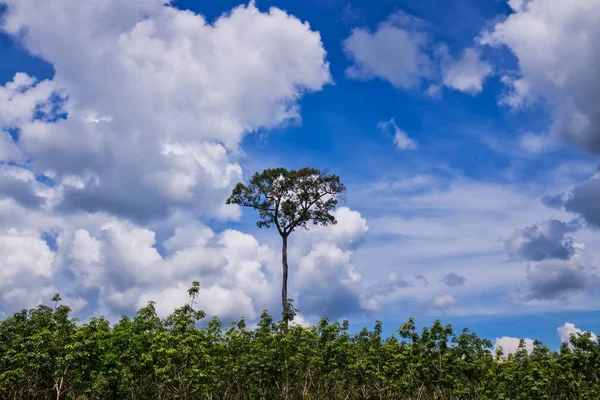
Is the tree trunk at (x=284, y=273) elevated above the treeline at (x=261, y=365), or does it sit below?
above

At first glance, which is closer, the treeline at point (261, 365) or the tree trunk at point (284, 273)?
the treeline at point (261, 365)

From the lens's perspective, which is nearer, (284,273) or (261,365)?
(261,365)

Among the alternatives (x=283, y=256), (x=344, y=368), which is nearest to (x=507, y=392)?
(x=344, y=368)

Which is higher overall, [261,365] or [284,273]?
[284,273]

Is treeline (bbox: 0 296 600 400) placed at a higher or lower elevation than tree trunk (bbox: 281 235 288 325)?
lower

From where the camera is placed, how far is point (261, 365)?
3384cm

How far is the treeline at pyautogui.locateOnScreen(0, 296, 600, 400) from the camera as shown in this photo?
32469mm

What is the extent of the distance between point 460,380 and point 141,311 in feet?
69.9

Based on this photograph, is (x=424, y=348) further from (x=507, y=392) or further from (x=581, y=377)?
(x=581, y=377)

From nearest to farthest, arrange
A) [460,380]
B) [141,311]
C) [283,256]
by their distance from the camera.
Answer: [460,380]
[141,311]
[283,256]

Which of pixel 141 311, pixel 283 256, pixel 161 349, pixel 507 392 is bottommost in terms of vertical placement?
pixel 507 392

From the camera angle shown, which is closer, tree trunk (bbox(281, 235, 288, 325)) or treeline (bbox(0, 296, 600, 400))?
treeline (bbox(0, 296, 600, 400))

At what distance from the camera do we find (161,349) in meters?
31.3

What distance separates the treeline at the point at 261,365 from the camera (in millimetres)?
32469
